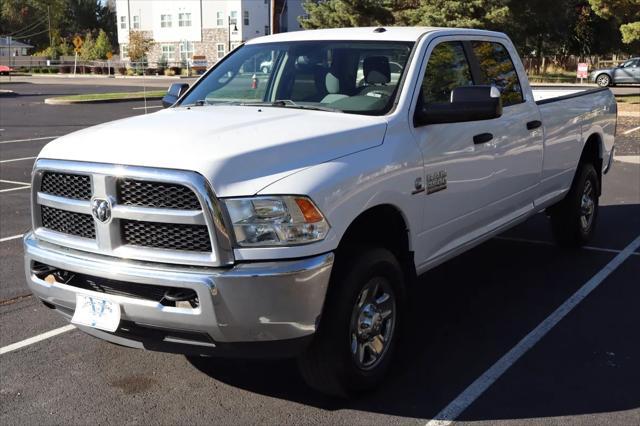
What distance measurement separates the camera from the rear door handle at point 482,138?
4.91 m

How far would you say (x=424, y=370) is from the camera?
14.6 ft

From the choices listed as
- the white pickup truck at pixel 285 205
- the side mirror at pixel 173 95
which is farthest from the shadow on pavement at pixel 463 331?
the side mirror at pixel 173 95

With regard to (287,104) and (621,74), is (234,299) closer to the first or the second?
(287,104)

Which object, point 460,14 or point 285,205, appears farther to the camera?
point 460,14

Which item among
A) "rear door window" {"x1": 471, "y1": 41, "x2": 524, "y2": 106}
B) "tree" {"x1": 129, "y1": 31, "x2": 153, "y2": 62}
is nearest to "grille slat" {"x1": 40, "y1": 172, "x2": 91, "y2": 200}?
"rear door window" {"x1": 471, "y1": 41, "x2": 524, "y2": 106}

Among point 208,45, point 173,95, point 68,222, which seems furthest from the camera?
point 208,45

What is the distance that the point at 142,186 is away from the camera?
11.4 feet

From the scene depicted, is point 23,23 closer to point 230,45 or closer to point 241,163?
point 230,45

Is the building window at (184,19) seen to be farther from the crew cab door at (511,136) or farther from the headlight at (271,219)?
the headlight at (271,219)

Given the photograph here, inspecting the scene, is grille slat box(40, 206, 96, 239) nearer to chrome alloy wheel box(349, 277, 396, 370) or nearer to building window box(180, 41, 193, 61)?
chrome alloy wheel box(349, 277, 396, 370)

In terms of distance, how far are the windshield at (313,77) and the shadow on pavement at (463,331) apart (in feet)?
5.36

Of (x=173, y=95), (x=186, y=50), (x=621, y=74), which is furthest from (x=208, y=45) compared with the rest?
(x=173, y=95)

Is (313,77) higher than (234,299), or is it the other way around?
(313,77)

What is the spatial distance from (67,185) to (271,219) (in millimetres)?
1191
